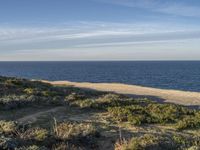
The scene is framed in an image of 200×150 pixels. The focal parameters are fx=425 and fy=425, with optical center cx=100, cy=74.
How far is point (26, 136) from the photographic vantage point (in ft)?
42.4

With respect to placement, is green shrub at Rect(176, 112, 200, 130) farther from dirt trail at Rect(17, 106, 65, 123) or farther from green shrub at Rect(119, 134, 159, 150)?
dirt trail at Rect(17, 106, 65, 123)

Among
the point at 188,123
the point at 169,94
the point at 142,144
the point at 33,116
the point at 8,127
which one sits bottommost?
the point at 169,94

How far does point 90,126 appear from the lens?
14.4 meters

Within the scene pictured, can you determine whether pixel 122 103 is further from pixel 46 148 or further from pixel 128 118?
pixel 46 148

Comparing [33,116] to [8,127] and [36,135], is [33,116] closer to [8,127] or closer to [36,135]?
[8,127]

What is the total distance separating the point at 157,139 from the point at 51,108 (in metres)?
8.05

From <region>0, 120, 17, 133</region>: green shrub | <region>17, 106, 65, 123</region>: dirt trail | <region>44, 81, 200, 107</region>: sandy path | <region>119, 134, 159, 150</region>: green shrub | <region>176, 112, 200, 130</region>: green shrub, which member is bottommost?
<region>44, 81, 200, 107</region>: sandy path

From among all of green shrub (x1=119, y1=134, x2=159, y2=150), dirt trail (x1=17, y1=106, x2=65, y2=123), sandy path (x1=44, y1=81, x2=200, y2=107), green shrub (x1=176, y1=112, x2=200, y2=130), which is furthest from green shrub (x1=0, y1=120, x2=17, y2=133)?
sandy path (x1=44, y1=81, x2=200, y2=107)

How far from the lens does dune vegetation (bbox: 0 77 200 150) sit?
12.6 m

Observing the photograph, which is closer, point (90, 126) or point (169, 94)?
point (90, 126)

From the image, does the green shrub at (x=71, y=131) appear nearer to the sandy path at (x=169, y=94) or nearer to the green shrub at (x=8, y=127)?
the green shrub at (x=8, y=127)

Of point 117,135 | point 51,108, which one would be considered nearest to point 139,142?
point 117,135

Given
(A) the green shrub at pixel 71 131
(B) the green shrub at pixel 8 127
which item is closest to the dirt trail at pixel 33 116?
(B) the green shrub at pixel 8 127

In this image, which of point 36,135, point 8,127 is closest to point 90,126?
point 36,135
